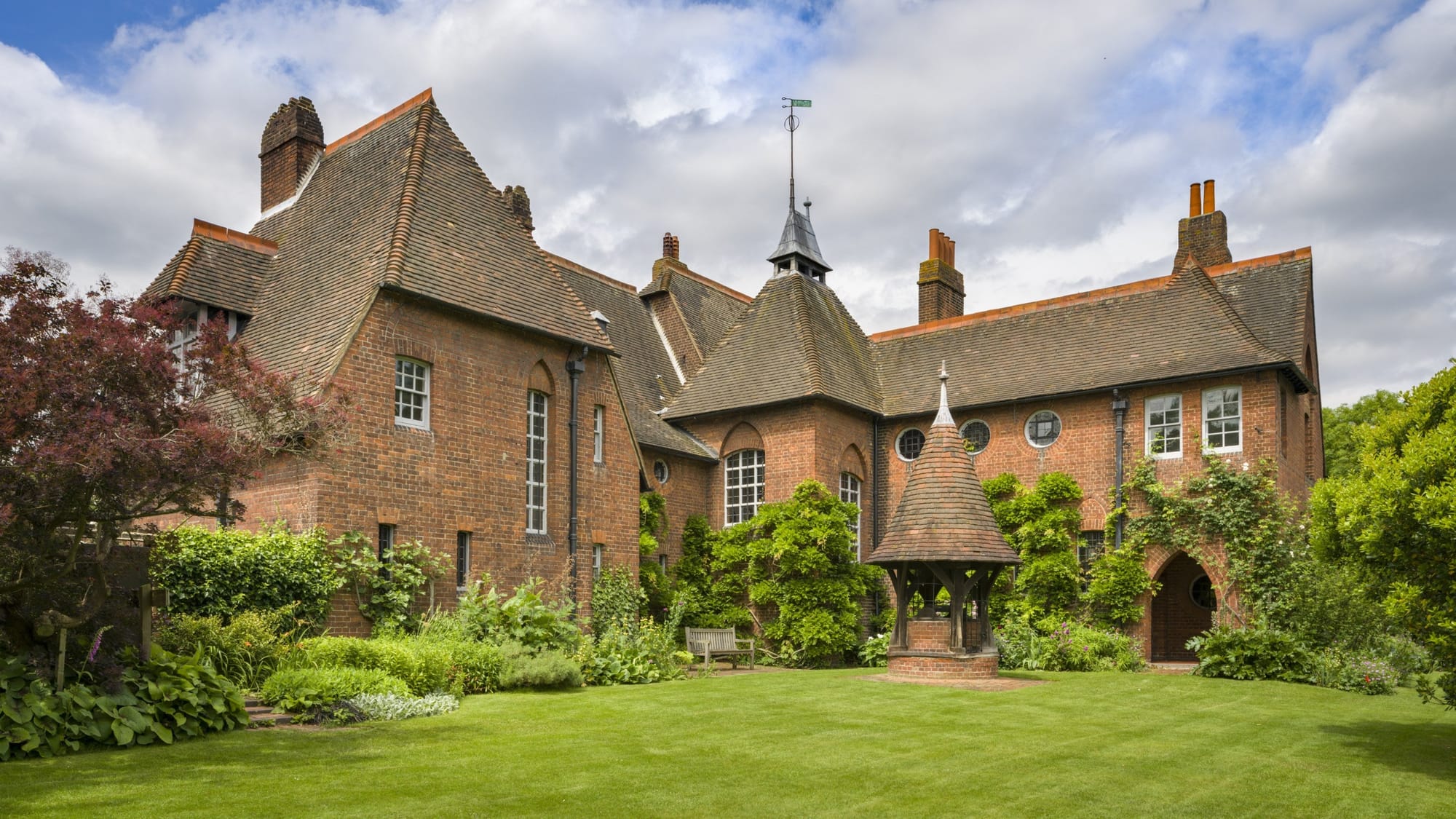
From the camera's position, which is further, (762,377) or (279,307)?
(762,377)

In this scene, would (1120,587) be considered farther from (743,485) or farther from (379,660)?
(379,660)

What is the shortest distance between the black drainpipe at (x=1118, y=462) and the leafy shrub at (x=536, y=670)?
12.6m

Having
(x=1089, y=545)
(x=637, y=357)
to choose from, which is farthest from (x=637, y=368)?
(x=1089, y=545)

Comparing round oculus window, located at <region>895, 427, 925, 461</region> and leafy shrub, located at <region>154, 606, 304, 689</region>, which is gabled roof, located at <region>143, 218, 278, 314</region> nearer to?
leafy shrub, located at <region>154, 606, 304, 689</region>

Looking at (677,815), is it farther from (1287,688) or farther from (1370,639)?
(1370,639)

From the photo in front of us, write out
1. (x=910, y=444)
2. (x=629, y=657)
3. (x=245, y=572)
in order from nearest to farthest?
(x=245, y=572), (x=629, y=657), (x=910, y=444)

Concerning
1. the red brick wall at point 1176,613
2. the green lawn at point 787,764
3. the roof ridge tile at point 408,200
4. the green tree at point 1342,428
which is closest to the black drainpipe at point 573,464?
the roof ridge tile at point 408,200

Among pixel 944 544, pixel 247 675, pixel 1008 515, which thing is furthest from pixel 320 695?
pixel 1008 515

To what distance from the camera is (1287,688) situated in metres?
17.3

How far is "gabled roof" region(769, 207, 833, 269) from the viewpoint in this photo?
28.4m

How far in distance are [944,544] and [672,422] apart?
391 inches

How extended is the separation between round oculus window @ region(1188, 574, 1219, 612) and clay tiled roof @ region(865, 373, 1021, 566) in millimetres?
8784

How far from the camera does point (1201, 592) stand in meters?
25.3

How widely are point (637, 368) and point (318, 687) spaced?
16.1m
